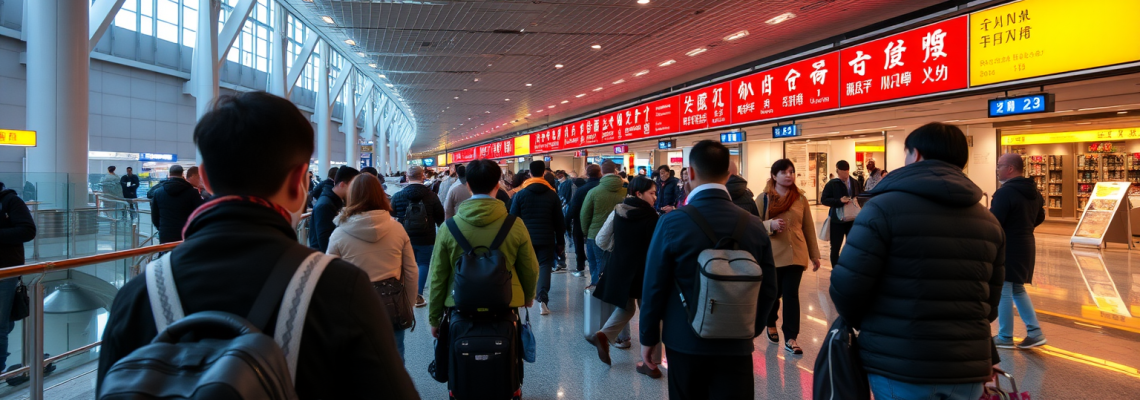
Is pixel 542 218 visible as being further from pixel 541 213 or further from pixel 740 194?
pixel 740 194

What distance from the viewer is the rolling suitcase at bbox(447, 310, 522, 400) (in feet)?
10.2

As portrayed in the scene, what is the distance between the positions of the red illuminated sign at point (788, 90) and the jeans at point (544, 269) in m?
5.39

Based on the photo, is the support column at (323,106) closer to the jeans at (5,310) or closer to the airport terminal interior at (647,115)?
the airport terminal interior at (647,115)

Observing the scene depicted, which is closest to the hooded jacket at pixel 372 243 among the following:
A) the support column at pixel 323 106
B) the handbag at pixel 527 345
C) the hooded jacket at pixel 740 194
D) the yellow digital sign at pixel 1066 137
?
the handbag at pixel 527 345

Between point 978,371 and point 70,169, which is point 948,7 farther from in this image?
point 70,169

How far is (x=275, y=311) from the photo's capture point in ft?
2.97

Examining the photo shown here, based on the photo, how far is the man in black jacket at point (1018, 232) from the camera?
4.83 metres

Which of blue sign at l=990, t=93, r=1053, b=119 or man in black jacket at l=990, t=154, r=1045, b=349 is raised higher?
blue sign at l=990, t=93, r=1053, b=119

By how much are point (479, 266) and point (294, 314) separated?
7.23ft

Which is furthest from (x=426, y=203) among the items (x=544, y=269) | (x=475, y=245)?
(x=475, y=245)

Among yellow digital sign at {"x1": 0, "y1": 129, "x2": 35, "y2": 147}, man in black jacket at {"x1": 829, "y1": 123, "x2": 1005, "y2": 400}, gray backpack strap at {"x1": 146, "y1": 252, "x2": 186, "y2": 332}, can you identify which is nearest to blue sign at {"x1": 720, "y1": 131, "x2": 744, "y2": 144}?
man in black jacket at {"x1": 829, "y1": 123, "x2": 1005, "y2": 400}

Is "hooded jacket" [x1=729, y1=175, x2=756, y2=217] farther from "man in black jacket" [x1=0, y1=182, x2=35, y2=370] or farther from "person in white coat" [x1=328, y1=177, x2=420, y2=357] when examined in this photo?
"man in black jacket" [x1=0, y1=182, x2=35, y2=370]

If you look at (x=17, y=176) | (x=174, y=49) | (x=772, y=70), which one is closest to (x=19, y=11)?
(x=174, y=49)

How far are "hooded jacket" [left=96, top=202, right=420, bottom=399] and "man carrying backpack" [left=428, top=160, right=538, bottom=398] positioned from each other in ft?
6.85
